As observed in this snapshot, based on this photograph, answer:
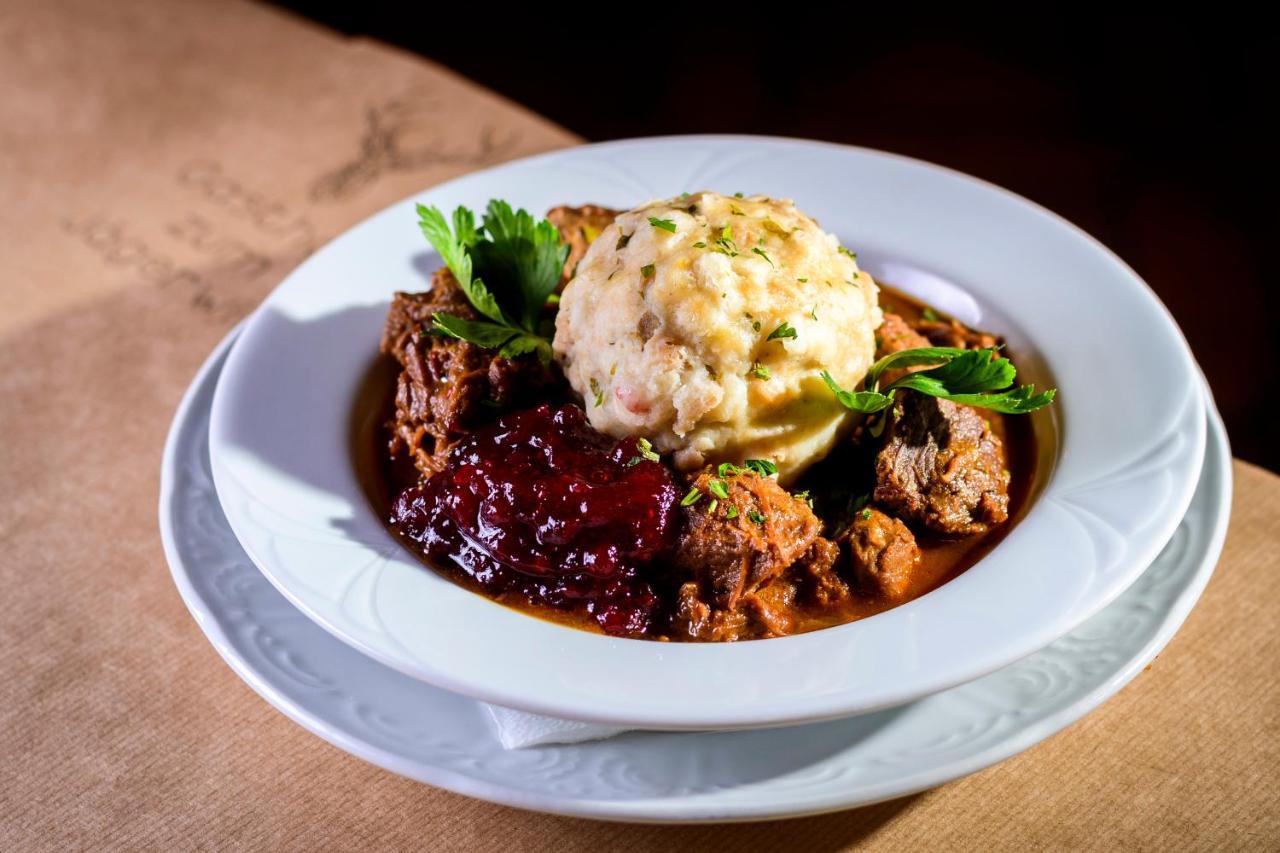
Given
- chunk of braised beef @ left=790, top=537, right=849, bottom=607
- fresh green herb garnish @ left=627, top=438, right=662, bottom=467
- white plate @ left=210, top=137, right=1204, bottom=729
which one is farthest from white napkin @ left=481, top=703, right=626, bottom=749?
fresh green herb garnish @ left=627, top=438, right=662, bottom=467

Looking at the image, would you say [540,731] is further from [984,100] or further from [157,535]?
[984,100]

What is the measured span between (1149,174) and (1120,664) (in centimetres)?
485

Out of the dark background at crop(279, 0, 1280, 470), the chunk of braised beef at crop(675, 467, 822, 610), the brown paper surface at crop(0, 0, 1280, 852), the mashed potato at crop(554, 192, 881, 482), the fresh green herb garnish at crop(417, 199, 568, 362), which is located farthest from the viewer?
the dark background at crop(279, 0, 1280, 470)

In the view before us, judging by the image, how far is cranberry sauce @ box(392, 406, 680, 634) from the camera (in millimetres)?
4004

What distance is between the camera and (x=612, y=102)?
8.75 meters

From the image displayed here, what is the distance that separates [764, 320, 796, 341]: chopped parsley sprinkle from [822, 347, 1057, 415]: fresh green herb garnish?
22 cm

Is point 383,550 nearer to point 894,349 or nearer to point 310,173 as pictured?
point 894,349

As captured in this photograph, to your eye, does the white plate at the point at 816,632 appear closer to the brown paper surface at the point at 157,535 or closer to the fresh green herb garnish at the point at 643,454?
the brown paper surface at the point at 157,535

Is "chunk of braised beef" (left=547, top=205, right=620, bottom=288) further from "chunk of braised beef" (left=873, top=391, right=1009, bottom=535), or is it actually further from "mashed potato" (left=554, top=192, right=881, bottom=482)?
"chunk of braised beef" (left=873, top=391, right=1009, bottom=535)

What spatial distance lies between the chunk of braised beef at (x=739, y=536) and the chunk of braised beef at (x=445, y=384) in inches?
37.0

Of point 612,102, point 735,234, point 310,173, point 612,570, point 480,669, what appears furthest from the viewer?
point 612,102

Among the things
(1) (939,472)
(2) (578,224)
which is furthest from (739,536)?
(2) (578,224)

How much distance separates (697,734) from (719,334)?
4.47 ft

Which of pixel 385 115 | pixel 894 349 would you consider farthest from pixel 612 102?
pixel 894 349
